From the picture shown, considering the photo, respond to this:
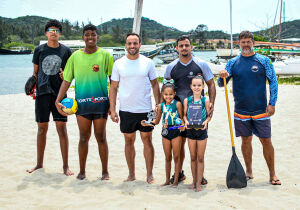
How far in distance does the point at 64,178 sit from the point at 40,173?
0.47 meters

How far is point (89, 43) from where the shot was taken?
4.19m

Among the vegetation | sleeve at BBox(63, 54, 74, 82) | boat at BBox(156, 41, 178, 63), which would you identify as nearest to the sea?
boat at BBox(156, 41, 178, 63)

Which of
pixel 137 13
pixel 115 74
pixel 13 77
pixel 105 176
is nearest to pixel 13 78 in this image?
pixel 13 77

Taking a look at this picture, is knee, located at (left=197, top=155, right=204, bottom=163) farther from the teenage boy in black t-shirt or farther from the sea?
the sea

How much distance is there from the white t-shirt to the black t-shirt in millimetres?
1002

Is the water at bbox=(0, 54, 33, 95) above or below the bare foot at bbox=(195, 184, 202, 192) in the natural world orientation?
above

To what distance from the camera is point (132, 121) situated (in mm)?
4156

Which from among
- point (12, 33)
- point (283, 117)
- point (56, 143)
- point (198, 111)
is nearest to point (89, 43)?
point (198, 111)

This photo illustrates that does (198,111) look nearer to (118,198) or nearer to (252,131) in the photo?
(252,131)

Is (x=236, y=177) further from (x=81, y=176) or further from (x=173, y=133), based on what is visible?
(x=81, y=176)

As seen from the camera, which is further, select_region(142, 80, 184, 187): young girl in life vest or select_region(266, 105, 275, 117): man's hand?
select_region(266, 105, 275, 117): man's hand

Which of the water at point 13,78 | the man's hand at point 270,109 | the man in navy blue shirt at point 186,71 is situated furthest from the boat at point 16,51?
the man's hand at point 270,109

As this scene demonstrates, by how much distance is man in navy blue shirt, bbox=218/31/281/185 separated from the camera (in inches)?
158

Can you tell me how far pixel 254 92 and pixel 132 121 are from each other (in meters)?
1.68
